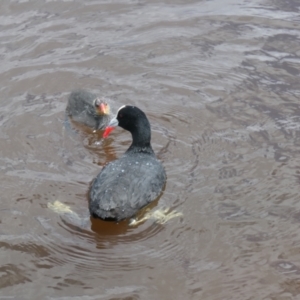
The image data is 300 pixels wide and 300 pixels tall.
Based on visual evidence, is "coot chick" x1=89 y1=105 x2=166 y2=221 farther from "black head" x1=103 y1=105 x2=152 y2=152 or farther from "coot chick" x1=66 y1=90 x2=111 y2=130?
"coot chick" x1=66 y1=90 x2=111 y2=130

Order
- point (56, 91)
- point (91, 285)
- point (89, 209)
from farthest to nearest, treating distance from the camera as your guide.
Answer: point (56, 91) → point (89, 209) → point (91, 285)

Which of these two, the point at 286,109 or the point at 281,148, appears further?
the point at 286,109

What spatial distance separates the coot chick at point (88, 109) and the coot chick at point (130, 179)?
0.78m

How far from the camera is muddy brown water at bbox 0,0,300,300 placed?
5.75 m

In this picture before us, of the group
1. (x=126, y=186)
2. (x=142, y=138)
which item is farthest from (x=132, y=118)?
(x=126, y=186)

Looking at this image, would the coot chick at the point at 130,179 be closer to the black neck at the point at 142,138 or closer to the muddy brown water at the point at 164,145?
the black neck at the point at 142,138

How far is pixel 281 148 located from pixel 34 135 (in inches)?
115

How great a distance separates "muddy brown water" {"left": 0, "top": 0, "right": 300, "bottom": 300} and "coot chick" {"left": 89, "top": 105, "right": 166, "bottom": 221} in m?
0.19

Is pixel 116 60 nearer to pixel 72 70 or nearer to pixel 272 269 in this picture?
pixel 72 70

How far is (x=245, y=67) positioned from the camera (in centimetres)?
924

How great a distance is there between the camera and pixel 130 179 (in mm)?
6512

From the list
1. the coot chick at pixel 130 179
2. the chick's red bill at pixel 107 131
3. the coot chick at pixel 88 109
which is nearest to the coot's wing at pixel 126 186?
the coot chick at pixel 130 179

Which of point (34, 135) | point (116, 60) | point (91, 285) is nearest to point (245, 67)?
point (116, 60)

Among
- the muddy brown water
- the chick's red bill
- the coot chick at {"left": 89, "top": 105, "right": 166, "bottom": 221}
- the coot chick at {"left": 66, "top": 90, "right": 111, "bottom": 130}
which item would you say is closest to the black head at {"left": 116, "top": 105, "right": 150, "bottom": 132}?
the coot chick at {"left": 89, "top": 105, "right": 166, "bottom": 221}
